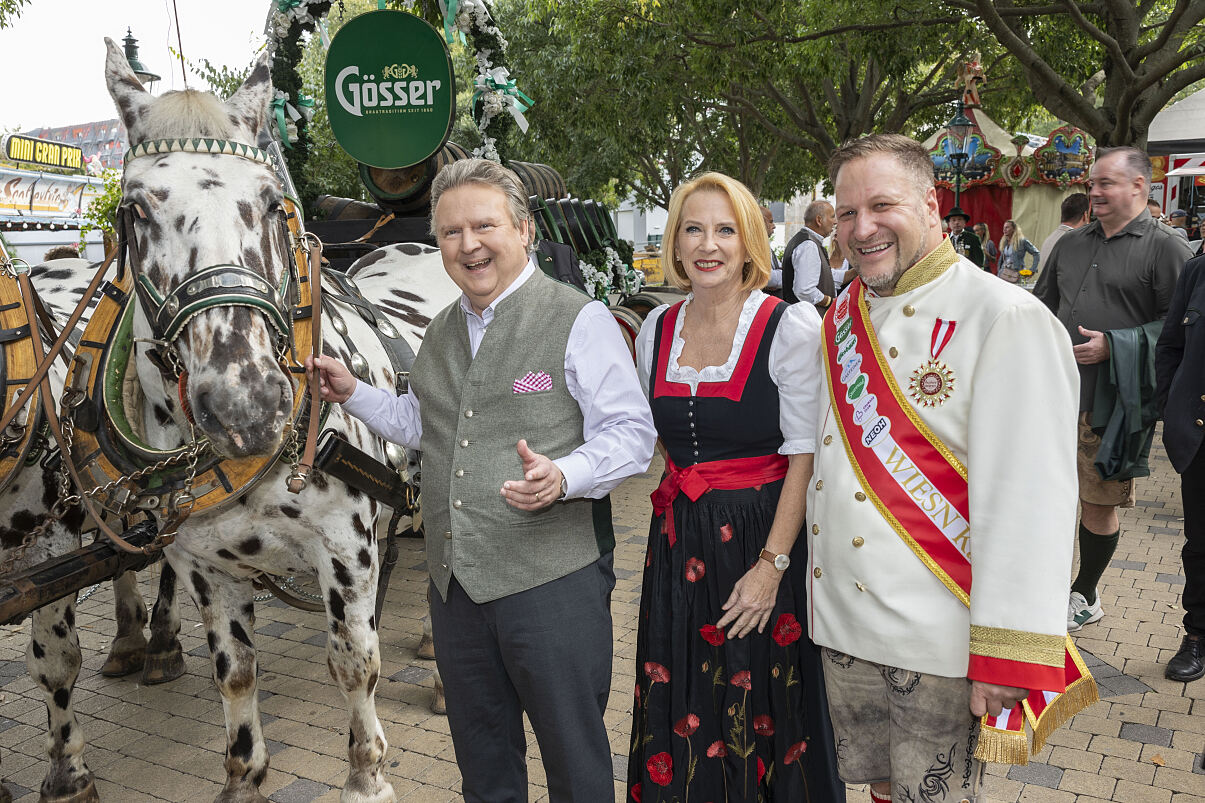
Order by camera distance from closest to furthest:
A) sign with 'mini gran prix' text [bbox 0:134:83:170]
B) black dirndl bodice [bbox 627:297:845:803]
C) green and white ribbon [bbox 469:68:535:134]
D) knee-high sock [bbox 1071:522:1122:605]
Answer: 1. black dirndl bodice [bbox 627:297:845:803]
2. knee-high sock [bbox 1071:522:1122:605]
3. green and white ribbon [bbox 469:68:535:134]
4. sign with 'mini gran prix' text [bbox 0:134:83:170]

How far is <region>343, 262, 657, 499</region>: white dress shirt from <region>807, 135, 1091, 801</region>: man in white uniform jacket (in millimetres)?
458

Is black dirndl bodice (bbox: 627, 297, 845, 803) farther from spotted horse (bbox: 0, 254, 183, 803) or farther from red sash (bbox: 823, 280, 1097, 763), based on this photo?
spotted horse (bbox: 0, 254, 183, 803)

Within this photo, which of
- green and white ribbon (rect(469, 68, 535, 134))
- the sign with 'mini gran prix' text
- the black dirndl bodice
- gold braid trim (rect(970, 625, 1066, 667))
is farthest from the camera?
the sign with 'mini gran prix' text

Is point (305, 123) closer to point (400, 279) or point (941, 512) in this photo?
point (400, 279)

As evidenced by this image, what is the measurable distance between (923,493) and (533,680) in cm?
102

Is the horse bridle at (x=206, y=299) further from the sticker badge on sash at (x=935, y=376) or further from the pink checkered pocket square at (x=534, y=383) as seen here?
the sticker badge on sash at (x=935, y=376)

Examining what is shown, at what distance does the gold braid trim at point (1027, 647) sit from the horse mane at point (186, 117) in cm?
225

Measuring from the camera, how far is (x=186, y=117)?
243 cm

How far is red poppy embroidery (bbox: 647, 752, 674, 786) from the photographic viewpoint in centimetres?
258

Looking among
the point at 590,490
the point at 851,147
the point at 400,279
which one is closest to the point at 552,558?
the point at 590,490

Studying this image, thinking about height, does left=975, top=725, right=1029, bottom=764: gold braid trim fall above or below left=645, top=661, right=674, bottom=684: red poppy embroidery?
above

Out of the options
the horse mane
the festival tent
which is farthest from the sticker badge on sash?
the festival tent

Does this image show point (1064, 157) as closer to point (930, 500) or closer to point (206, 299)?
point (930, 500)

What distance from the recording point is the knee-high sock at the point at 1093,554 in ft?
15.1
